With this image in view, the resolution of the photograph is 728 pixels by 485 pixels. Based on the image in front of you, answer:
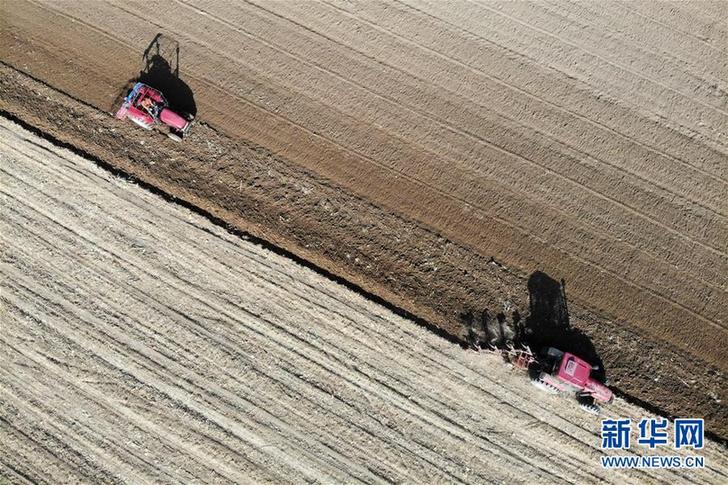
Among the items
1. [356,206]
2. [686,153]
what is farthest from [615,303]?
[356,206]

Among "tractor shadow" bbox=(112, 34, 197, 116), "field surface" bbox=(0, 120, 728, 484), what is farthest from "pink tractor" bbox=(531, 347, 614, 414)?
"tractor shadow" bbox=(112, 34, 197, 116)

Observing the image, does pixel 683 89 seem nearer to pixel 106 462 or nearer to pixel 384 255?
pixel 384 255

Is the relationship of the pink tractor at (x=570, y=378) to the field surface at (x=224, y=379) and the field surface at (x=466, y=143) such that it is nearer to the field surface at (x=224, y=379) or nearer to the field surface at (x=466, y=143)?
the field surface at (x=224, y=379)

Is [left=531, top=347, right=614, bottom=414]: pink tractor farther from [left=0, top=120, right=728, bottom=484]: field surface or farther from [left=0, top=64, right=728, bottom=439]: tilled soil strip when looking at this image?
[left=0, top=64, right=728, bottom=439]: tilled soil strip

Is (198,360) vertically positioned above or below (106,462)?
above

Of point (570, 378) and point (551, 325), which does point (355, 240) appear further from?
point (570, 378)

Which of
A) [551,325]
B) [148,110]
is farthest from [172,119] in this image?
[551,325]
